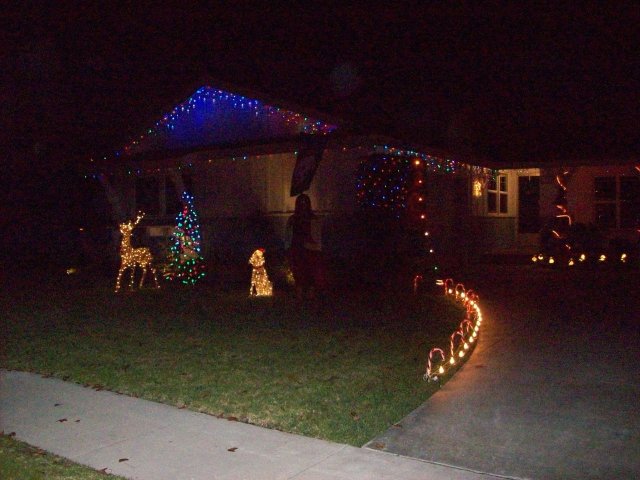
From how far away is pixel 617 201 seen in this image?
18.7m

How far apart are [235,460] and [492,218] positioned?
15.8 metres

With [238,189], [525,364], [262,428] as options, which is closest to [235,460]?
[262,428]

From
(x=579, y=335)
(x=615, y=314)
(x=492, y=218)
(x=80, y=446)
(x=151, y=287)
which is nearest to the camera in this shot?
(x=80, y=446)

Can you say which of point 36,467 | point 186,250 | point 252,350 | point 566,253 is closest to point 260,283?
point 186,250

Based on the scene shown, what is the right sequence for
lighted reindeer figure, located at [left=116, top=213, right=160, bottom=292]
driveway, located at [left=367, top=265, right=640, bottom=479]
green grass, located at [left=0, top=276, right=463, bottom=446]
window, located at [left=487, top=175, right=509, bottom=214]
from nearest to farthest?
driveway, located at [left=367, top=265, right=640, bottom=479] < green grass, located at [left=0, top=276, right=463, bottom=446] < lighted reindeer figure, located at [left=116, top=213, right=160, bottom=292] < window, located at [left=487, top=175, right=509, bottom=214]

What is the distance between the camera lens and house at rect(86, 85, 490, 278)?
15.7m

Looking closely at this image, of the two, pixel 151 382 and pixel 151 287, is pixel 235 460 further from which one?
pixel 151 287

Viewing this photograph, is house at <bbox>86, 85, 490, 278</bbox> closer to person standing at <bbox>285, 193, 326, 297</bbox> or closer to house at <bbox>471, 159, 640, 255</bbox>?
house at <bbox>471, 159, 640, 255</bbox>

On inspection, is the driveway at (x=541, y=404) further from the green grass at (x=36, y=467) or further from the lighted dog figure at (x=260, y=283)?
the lighted dog figure at (x=260, y=283)

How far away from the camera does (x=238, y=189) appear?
60.4ft

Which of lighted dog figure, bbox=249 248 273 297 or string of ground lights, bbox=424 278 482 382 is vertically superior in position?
lighted dog figure, bbox=249 248 273 297

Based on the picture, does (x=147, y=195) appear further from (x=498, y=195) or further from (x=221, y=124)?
(x=498, y=195)

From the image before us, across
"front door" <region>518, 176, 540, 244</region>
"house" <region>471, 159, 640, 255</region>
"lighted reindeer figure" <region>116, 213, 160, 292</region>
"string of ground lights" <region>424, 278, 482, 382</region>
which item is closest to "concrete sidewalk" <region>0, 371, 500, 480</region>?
"string of ground lights" <region>424, 278, 482, 382</region>

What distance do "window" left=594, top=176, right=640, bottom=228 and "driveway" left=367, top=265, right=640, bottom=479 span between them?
7860 millimetres
